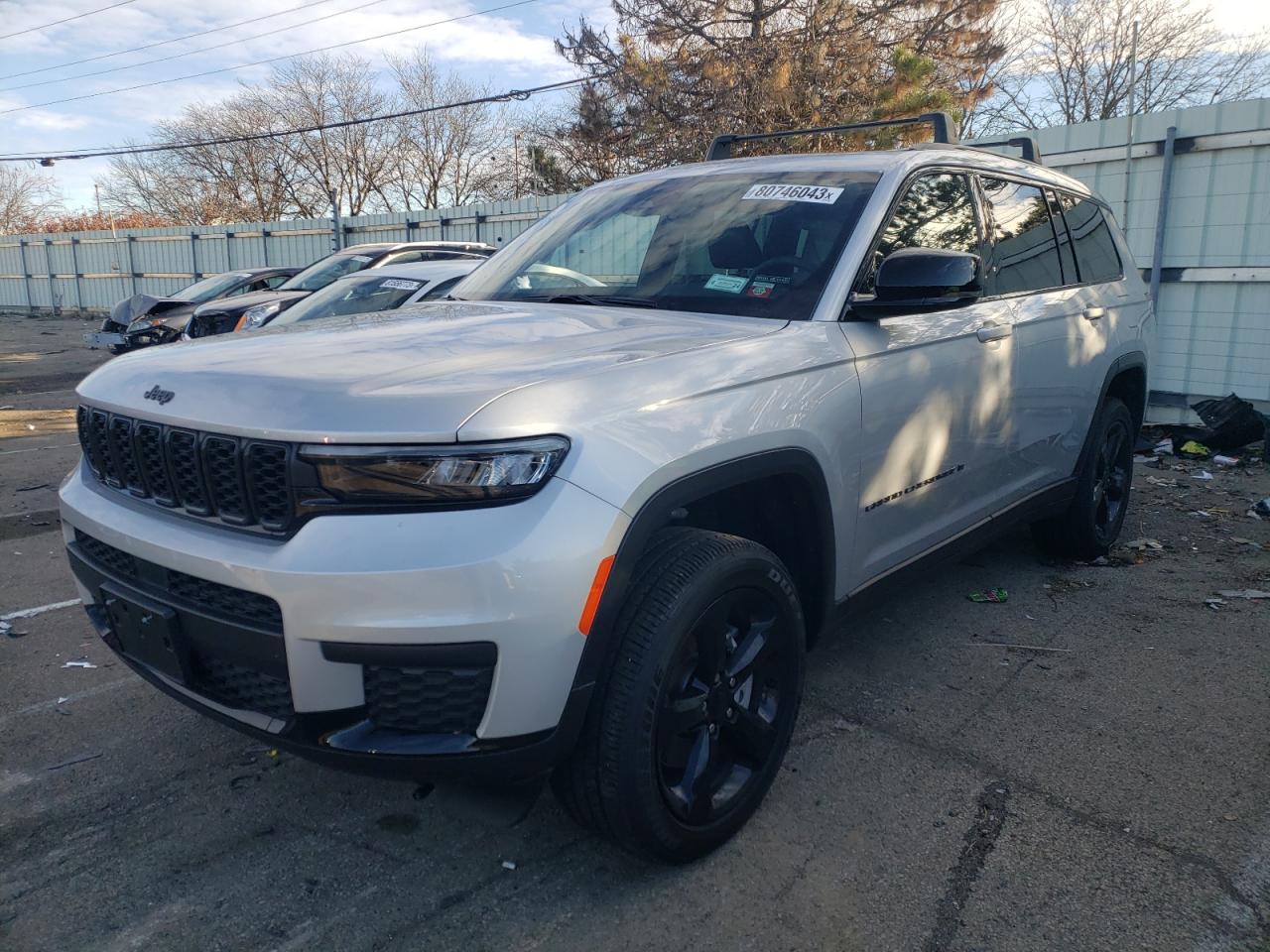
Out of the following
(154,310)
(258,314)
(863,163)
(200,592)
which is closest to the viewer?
(200,592)

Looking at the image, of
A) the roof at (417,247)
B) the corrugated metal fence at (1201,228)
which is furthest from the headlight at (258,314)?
the corrugated metal fence at (1201,228)

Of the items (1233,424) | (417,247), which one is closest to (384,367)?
(1233,424)

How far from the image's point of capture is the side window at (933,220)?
325 centimetres

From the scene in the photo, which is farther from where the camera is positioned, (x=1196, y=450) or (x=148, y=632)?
(x=1196, y=450)

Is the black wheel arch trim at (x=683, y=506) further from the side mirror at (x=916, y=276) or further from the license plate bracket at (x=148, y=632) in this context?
the license plate bracket at (x=148, y=632)

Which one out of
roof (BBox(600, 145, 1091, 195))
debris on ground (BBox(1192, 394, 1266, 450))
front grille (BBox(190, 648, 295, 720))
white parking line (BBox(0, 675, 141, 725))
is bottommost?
white parking line (BBox(0, 675, 141, 725))

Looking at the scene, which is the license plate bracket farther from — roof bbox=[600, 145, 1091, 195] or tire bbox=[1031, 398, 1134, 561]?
tire bbox=[1031, 398, 1134, 561]

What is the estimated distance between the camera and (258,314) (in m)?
9.42

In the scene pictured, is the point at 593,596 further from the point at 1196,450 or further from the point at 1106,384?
the point at 1196,450

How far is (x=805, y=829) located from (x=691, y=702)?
2.11 ft

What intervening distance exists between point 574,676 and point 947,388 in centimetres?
191

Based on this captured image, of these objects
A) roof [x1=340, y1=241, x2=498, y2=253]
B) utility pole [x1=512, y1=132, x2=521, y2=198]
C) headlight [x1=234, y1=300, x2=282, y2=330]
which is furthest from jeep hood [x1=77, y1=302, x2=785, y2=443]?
utility pole [x1=512, y1=132, x2=521, y2=198]

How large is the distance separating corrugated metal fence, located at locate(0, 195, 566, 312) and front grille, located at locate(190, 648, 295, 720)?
14391mm

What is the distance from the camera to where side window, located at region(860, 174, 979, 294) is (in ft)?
10.6
